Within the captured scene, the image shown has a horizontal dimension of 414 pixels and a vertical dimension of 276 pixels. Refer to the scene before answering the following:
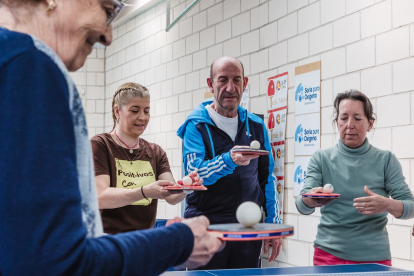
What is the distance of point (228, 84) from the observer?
3.06 metres

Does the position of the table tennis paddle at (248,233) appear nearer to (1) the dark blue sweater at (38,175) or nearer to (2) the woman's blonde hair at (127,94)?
(1) the dark blue sweater at (38,175)

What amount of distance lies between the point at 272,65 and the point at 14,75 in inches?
162

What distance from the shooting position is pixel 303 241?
4148mm

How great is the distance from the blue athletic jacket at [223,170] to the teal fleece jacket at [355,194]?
0.40 m

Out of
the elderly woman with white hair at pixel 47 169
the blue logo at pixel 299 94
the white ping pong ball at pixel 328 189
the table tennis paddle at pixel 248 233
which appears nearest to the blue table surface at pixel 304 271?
the white ping pong ball at pixel 328 189

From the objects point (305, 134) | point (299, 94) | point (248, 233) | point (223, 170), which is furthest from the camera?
point (299, 94)

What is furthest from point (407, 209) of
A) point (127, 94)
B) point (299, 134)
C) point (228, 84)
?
point (299, 134)

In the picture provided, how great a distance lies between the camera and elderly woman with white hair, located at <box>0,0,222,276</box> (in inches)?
27.1

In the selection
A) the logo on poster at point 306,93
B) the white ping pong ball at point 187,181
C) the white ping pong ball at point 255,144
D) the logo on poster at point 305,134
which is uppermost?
the logo on poster at point 306,93

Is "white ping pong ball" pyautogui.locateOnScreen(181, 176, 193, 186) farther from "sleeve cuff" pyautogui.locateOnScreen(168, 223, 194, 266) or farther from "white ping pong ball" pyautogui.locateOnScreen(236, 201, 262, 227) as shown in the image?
"sleeve cuff" pyautogui.locateOnScreen(168, 223, 194, 266)

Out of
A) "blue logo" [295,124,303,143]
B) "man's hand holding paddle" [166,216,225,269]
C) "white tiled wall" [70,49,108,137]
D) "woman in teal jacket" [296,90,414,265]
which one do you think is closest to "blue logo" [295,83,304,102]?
"blue logo" [295,124,303,143]

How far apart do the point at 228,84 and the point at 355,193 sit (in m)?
1.05

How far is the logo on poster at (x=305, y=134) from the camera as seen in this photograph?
406 cm

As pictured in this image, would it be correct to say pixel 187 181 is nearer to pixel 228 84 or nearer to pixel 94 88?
pixel 228 84
